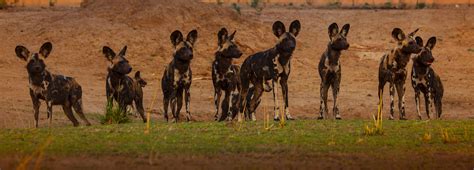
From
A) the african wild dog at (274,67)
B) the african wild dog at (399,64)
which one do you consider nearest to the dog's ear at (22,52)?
the african wild dog at (274,67)

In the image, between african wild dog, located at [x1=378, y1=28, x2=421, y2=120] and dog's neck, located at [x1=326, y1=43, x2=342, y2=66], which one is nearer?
dog's neck, located at [x1=326, y1=43, x2=342, y2=66]

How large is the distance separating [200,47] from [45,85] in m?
13.6

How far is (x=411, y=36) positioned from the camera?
2030cm

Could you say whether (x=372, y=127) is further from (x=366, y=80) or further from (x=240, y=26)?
(x=240, y=26)

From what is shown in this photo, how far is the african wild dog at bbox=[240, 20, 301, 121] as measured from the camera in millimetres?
18984

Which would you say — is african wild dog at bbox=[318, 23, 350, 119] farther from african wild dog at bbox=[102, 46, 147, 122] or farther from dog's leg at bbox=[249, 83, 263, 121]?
african wild dog at bbox=[102, 46, 147, 122]

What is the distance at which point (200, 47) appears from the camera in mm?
32250

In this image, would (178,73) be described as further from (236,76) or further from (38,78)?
(38,78)

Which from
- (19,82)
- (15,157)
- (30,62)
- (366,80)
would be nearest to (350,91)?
(366,80)


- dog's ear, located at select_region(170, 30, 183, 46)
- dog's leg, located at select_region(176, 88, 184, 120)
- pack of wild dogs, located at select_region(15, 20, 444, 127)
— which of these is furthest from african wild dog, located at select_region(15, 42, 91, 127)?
dog's ear, located at select_region(170, 30, 183, 46)

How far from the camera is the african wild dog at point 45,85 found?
18.7 m

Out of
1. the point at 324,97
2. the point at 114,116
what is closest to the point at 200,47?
the point at 324,97

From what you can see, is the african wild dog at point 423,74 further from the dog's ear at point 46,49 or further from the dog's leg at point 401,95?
the dog's ear at point 46,49

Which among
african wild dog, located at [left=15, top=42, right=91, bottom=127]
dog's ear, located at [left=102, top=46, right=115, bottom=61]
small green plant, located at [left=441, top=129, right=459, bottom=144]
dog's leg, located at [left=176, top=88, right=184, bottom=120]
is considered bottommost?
small green plant, located at [left=441, top=129, right=459, bottom=144]
